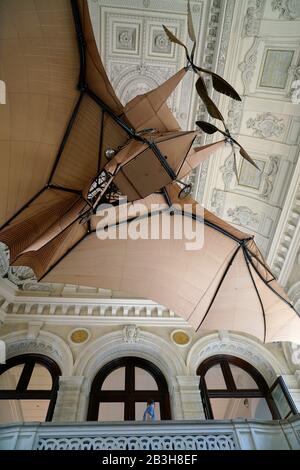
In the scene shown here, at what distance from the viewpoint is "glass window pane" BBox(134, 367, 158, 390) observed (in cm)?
514

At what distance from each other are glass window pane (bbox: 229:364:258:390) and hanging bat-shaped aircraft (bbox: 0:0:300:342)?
230 cm

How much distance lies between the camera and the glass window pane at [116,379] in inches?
199

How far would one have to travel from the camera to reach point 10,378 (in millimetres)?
5238

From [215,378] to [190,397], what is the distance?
1.35 meters

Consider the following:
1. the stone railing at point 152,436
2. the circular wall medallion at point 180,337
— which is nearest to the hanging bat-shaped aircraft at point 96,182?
the stone railing at point 152,436

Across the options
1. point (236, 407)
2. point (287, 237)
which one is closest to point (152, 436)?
point (236, 407)

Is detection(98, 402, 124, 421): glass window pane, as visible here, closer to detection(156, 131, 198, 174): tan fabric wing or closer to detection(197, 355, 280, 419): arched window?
detection(197, 355, 280, 419): arched window

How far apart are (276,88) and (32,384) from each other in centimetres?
654

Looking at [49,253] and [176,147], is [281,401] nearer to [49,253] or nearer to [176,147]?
[49,253]

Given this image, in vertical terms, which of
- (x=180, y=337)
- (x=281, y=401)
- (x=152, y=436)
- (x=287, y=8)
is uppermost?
(x=287, y=8)

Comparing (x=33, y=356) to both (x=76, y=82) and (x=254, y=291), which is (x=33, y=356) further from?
(x=76, y=82)

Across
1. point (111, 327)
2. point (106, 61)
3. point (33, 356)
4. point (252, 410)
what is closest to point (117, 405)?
point (111, 327)

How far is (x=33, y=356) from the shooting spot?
5.00 m

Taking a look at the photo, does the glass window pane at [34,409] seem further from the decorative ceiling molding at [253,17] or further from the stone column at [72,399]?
the decorative ceiling molding at [253,17]
